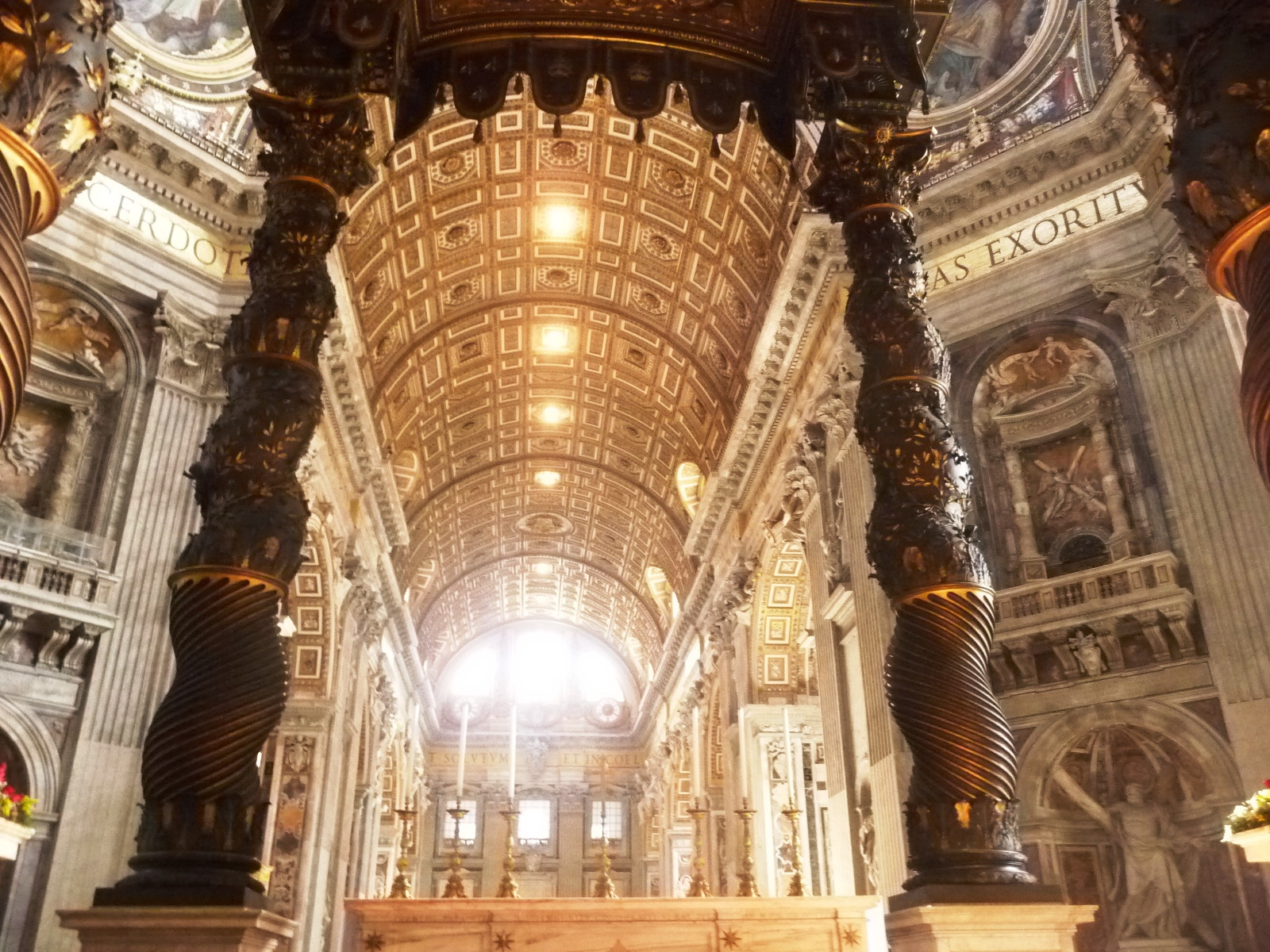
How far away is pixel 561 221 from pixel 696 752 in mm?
11515

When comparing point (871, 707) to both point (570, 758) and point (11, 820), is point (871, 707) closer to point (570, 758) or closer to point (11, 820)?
point (11, 820)

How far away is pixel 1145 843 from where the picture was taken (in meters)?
9.31

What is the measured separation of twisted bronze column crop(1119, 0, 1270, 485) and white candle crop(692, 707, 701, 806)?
756 inches

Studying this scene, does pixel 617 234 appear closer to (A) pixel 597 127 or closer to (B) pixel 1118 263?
(A) pixel 597 127

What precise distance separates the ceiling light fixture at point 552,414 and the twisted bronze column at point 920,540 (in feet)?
58.9

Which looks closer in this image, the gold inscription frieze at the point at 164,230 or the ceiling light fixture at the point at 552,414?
the gold inscription frieze at the point at 164,230

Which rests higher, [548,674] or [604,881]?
[548,674]

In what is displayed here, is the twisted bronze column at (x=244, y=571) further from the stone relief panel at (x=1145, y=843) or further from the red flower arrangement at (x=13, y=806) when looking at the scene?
the stone relief panel at (x=1145, y=843)

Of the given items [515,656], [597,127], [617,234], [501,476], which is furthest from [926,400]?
[515,656]

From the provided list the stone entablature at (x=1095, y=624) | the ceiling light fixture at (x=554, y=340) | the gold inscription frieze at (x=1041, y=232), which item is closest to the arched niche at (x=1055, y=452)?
the stone entablature at (x=1095, y=624)

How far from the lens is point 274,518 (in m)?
3.79

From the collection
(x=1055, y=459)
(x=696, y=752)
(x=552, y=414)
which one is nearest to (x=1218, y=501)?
(x=1055, y=459)

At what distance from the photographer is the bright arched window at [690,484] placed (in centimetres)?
2139

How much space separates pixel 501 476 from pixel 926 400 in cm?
2136
